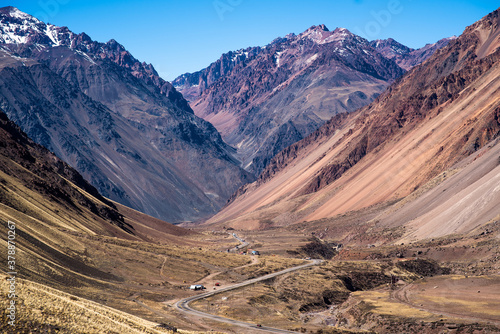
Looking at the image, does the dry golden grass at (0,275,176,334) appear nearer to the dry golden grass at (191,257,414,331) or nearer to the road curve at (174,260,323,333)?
the road curve at (174,260,323,333)

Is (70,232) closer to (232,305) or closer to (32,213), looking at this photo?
(32,213)

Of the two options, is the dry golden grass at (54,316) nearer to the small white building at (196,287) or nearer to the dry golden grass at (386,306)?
the dry golden grass at (386,306)

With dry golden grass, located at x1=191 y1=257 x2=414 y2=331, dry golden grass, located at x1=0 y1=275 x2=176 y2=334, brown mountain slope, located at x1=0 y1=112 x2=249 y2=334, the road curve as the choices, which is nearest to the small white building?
brown mountain slope, located at x1=0 y1=112 x2=249 y2=334

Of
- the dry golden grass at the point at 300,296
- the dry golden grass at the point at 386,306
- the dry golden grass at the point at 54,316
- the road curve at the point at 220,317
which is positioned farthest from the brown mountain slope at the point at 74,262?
→ the dry golden grass at the point at 386,306

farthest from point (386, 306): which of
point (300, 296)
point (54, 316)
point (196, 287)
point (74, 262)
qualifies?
point (54, 316)

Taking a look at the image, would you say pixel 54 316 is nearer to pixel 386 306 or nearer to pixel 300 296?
pixel 386 306

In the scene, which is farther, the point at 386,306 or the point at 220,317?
the point at 386,306

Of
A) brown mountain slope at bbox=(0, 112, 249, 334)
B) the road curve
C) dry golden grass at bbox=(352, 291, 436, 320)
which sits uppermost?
brown mountain slope at bbox=(0, 112, 249, 334)

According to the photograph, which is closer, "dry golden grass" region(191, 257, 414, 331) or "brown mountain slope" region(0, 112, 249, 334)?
"brown mountain slope" region(0, 112, 249, 334)

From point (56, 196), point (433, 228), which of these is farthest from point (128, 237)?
point (433, 228)

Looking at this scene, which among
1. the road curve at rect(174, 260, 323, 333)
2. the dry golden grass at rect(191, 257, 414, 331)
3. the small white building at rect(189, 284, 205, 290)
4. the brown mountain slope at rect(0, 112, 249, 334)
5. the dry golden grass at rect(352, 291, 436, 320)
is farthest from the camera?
the small white building at rect(189, 284, 205, 290)

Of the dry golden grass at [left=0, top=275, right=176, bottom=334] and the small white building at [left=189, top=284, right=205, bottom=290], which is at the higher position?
the dry golden grass at [left=0, top=275, right=176, bottom=334]

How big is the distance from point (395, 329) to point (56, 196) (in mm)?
85684

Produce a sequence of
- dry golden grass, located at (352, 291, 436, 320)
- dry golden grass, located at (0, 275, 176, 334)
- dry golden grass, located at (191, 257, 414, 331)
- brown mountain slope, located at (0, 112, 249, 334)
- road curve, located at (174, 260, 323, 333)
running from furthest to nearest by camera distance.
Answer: dry golden grass, located at (191, 257, 414, 331) < dry golden grass, located at (352, 291, 436, 320) < road curve, located at (174, 260, 323, 333) < brown mountain slope, located at (0, 112, 249, 334) < dry golden grass, located at (0, 275, 176, 334)
